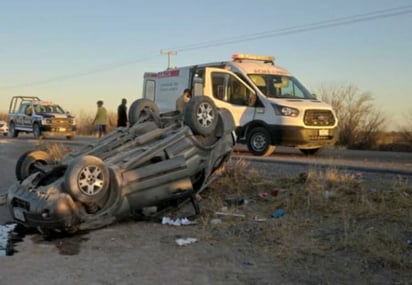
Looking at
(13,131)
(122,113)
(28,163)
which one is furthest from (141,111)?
(13,131)

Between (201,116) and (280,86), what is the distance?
7.70 meters

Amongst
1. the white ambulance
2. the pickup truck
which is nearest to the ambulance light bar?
the white ambulance

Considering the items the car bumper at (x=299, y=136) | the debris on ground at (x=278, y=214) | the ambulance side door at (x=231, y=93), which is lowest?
the debris on ground at (x=278, y=214)

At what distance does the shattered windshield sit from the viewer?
1491 centimetres

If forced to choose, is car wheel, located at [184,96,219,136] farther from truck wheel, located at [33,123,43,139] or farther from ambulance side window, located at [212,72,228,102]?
truck wheel, located at [33,123,43,139]

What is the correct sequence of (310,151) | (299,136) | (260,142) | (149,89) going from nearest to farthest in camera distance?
(299,136) < (260,142) < (310,151) < (149,89)

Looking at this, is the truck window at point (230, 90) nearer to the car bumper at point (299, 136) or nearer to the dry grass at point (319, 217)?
the car bumper at point (299, 136)

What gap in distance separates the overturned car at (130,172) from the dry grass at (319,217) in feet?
2.30

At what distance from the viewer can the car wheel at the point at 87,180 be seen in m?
6.24

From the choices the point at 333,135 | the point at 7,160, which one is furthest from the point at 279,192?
the point at 7,160

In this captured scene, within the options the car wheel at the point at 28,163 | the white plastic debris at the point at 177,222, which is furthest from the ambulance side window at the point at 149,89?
the white plastic debris at the point at 177,222

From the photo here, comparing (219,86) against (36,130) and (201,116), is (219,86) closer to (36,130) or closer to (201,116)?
(201,116)

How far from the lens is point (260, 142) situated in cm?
1475

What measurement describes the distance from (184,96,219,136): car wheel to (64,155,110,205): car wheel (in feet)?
5.79
